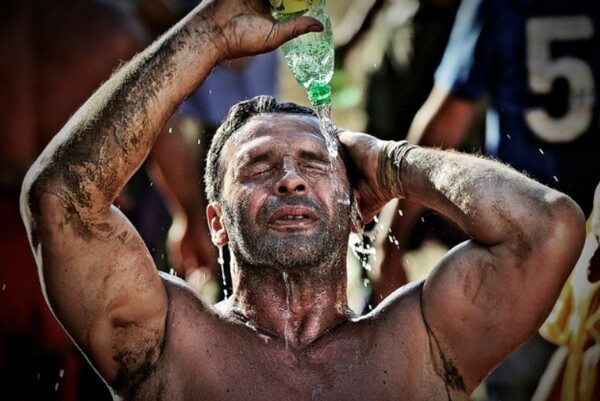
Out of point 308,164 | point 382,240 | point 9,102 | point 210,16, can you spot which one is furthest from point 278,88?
point 210,16

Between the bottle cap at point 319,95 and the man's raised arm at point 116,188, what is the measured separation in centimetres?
43

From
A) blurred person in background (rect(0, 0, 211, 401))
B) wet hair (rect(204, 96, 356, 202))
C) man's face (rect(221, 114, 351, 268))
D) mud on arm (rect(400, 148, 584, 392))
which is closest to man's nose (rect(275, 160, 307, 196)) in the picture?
man's face (rect(221, 114, 351, 268))

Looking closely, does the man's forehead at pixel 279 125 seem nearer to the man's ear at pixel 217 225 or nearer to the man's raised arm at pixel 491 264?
the man's ear at pixel 217 225

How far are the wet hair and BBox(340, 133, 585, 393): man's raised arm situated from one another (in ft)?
1.36

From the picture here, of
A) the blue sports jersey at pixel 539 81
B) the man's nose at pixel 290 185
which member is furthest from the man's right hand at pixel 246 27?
the blue sports jersey at pixel 539 81

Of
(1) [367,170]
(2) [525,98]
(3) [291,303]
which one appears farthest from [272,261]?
(2) [525,98]

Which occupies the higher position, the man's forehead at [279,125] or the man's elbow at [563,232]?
the man's forehead at [279,125]

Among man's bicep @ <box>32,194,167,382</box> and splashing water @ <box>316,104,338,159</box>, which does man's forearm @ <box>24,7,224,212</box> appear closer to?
man's bicep @ <box>32,194,167,382</box>

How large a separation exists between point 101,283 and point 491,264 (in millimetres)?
988

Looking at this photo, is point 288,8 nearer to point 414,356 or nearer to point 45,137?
point 414,356

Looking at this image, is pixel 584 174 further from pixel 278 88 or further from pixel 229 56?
pixel 229 56

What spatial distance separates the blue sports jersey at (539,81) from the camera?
4.44 m

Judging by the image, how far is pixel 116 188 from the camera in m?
2.58

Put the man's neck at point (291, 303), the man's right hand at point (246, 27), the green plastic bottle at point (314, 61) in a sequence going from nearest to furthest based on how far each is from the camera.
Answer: the man's right hand at point (246, 27)
the man's neck at point (291, 303)
the green plastic bottle at point (314, 61)
